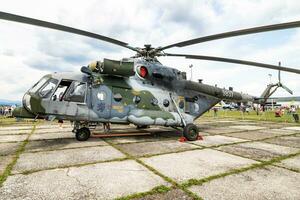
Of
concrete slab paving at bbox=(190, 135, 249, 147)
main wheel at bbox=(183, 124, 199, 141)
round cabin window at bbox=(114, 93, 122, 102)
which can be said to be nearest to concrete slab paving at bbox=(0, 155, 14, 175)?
round cabin window at bbox=(114, 93, 122, 102)

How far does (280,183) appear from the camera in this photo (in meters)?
4.00

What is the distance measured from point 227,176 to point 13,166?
15.4ft

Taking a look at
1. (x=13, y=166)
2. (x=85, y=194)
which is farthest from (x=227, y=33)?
(x=13, y=166)

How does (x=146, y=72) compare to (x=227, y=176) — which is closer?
(x=227, y=176)

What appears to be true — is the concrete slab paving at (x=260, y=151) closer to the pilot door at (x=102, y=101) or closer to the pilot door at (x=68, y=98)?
the pilot door at (x=102, y=101)

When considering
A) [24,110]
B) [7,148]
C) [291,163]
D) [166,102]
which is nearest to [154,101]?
[166,102]

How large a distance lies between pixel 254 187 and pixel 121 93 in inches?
229

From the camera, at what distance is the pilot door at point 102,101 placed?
7.97m

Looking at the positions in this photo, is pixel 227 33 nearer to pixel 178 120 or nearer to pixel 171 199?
pixel 178 120

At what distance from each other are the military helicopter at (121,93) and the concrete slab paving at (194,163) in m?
2.48

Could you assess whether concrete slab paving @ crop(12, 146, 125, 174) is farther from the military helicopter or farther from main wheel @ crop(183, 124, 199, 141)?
main wheel @ crop(183, 124, 199, 141)

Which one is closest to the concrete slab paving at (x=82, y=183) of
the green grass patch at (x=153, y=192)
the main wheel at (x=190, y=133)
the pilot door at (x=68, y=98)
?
the green grass patch at (x=153, y=192)

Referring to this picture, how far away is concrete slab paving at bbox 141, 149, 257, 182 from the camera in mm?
4479

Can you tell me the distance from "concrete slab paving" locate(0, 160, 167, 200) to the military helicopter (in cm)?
327
